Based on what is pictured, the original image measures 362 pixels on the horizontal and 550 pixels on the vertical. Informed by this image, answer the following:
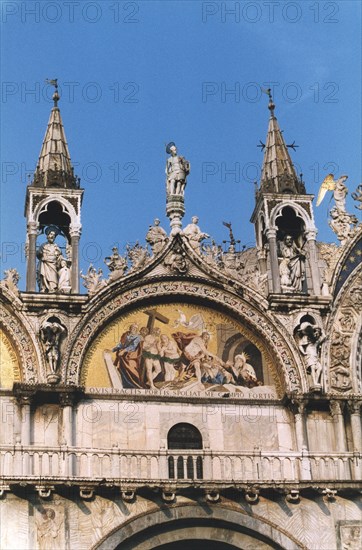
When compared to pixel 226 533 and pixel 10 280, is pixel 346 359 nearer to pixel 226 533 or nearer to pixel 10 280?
pixel 226 533

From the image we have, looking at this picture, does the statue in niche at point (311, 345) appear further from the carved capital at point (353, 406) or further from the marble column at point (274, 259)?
the marble column at point (274, 259)

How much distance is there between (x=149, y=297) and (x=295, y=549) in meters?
4.98

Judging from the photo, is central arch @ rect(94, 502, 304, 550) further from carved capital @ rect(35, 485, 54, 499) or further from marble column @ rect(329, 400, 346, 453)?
marble column @ rect(329, 400, 346, 453)

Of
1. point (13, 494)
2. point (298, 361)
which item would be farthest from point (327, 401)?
point (13, 494)

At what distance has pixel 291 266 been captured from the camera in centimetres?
2244

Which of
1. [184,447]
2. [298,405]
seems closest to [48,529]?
[184,447]

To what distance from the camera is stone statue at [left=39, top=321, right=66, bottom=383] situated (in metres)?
20.6

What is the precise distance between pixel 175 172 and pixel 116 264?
2.24 meters

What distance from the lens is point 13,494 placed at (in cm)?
1873

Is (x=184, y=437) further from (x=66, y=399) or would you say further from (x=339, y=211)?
(x=339, y=211)

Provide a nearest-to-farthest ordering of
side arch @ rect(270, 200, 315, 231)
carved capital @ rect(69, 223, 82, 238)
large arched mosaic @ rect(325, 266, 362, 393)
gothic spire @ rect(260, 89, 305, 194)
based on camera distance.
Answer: large arched mosaic @ rect(325, 266, 362, 393)
carved capital @ rect(69, 223, 82, 238)
side arch @ rect(270, 200, 315, 231)
gothic spire @ rect(260, 89, 305, 194)

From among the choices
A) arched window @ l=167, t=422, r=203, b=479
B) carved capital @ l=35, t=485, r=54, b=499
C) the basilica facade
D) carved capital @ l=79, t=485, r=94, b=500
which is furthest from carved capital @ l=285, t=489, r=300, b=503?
carved capital @ l=35, t=485, r=54, b=499

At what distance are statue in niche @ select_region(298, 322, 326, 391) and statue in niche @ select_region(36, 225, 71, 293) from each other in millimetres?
3976

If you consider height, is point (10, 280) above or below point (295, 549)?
above
